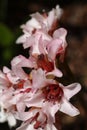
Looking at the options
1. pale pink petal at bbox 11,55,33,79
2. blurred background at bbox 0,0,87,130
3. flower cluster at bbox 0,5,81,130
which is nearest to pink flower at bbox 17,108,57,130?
flower cluster at bbox 0,5,81,130

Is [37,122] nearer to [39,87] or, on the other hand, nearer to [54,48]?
[39,87]

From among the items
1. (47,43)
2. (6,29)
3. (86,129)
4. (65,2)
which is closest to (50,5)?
(65,2)

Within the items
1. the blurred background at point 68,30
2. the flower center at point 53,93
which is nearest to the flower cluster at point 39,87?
the flower center at point 53,93

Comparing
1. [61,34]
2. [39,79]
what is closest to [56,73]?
[39,79]

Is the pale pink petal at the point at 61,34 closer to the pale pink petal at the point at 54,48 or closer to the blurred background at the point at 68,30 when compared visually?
the pale pink petal at the point at 54,48

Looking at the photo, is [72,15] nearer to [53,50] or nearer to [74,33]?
[74,33]

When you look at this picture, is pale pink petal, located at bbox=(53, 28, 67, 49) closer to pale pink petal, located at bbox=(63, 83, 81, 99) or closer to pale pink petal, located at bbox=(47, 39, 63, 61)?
pale pink petal, located at bbox=(47, 39, 63, 61)

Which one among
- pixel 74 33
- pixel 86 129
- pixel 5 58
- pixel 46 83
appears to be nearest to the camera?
pixel 46 83
